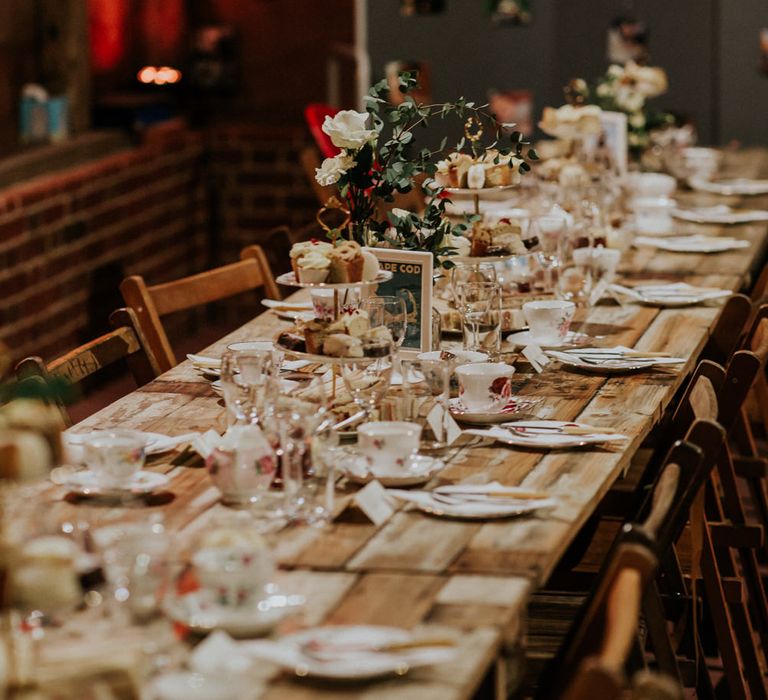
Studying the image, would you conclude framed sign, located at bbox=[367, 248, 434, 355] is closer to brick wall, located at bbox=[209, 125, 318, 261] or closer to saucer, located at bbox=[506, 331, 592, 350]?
saucer, located at bbox=[506, 331, 592, 350]

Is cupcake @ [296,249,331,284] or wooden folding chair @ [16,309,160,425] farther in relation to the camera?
wooden folding chair @ [16,309,160,425]

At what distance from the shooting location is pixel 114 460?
7.43 ft

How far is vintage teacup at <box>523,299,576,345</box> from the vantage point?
319cm

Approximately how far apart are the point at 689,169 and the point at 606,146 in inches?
42.7

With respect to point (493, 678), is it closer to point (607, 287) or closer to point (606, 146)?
point (607, 287)

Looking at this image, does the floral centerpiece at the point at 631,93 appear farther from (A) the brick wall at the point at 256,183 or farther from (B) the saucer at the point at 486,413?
(B) the saucer at the point at 486,413

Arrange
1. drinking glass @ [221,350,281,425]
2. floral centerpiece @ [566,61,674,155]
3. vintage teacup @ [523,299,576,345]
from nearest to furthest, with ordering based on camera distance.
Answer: drinking glass @ [221,350,281,425], vintage teacup @ [523,299,576,345], floral centerpiece @ [566,61,674,155]

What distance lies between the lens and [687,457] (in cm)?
221

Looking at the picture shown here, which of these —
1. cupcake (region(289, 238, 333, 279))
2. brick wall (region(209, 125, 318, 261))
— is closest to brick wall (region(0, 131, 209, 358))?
brick wall (region(209, 125, 318, 261))

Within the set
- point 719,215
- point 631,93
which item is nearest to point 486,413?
point 719,215

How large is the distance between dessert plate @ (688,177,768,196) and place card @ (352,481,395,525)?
12.6 feet

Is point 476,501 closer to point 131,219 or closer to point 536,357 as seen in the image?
point 536,357

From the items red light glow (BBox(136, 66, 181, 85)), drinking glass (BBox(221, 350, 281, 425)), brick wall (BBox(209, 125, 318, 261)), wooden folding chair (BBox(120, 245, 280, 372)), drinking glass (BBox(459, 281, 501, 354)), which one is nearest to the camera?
drinking glass (BBox(221, 350, 281, 425))

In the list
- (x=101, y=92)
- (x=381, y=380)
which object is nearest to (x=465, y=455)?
(x=381, y=380)
